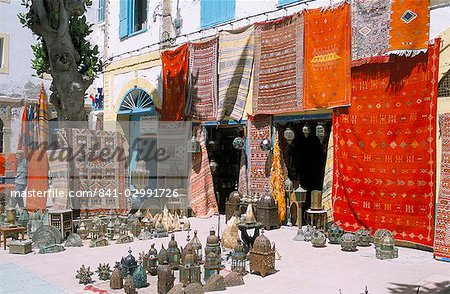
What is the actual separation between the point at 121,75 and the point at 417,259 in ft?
34.8

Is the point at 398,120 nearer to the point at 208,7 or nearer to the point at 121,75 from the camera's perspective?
the point at 208,7

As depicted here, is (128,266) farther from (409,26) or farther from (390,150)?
(409,26)

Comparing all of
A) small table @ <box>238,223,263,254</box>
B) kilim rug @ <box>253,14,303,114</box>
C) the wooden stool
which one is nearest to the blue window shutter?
kilim rug @ <box>253,14,303,114</box>

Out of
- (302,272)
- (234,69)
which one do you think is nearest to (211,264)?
(302,272)

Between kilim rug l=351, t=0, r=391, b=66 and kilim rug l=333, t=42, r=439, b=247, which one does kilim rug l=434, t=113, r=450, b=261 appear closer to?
kilim rug l=333, t=42, r=439, b=247

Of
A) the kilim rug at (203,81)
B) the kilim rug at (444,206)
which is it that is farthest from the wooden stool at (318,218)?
the kilim rug at (203,81)

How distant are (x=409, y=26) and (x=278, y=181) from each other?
3.94 meters

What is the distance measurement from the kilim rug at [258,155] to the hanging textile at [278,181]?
0.75 feet

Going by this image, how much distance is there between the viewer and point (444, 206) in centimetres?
679

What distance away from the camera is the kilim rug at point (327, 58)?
834 centimetres

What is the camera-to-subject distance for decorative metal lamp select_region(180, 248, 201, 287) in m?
5.43

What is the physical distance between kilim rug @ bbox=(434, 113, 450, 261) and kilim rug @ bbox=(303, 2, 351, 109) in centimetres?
192

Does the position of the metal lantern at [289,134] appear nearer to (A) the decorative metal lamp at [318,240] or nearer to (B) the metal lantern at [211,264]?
(A) the decorative metal lamp at [318,240]

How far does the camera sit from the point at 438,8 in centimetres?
730
